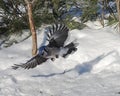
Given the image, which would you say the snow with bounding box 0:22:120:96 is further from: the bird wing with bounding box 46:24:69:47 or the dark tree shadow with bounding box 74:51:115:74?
the bird wing with bounding box 46:24:69:47

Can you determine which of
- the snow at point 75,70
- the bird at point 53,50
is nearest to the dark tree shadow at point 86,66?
the snow at point 75,70

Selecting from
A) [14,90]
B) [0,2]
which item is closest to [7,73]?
[14,90]

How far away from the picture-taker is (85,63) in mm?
9070

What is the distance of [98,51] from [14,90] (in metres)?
2.47

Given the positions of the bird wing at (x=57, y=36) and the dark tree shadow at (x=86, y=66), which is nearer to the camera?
the bird wing at (x=57, y=36)

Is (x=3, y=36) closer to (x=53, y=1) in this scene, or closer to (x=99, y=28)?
(x=53, y=1)

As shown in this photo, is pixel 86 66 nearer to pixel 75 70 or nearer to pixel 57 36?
pixel 75 70

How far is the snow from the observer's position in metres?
7.61

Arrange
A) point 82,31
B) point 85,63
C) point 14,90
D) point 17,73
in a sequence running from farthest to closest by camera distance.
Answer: point 82,31, point 85,63, point 17,73, point 14,90

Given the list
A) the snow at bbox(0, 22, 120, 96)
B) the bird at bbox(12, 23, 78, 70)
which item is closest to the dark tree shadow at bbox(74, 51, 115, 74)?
the snow at bbox(0, 22, 120, 96)

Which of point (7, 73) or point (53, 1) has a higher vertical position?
point (53, 1)

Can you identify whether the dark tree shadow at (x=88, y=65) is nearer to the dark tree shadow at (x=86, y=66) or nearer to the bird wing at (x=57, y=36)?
the dark tree shadow at (x=86, y=66)

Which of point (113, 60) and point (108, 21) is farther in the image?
point (108, 21)

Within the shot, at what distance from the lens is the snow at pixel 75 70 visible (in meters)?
7.61
